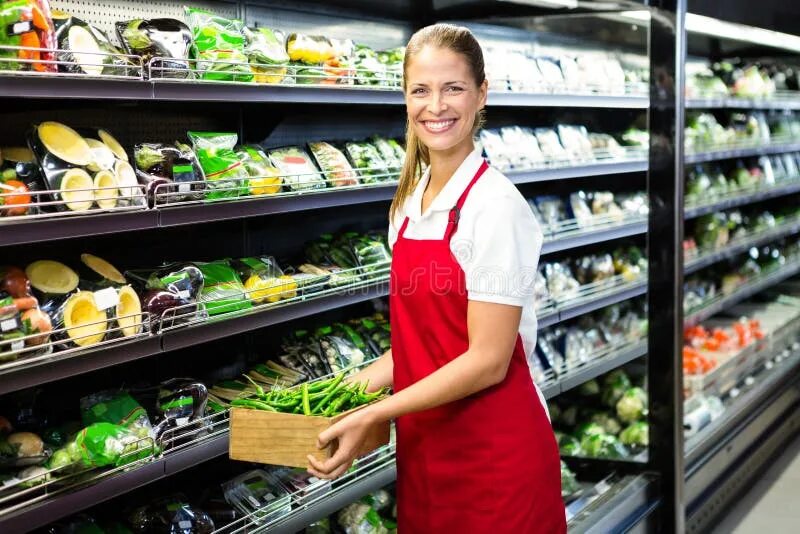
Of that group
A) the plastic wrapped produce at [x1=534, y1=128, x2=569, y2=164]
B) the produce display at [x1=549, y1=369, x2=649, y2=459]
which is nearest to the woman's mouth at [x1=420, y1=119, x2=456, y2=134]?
the plastic wrapped produce at [x1=534, y1=128, x2=569, y2=164]

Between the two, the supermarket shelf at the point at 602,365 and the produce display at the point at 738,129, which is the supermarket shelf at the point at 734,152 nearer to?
the produce display at the point at 738,129

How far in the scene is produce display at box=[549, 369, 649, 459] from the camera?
435 cm

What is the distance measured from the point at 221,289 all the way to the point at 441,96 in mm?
930

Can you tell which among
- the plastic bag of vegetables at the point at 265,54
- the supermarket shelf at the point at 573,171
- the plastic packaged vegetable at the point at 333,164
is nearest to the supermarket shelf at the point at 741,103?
the supermarket shelf at the point at 573,171

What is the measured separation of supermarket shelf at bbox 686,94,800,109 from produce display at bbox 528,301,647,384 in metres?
1.06

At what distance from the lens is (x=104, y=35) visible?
7.64 feet

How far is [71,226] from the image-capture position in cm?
199

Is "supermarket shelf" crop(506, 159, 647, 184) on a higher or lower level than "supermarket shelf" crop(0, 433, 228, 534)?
higher

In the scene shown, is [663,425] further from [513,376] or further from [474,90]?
[474,90]

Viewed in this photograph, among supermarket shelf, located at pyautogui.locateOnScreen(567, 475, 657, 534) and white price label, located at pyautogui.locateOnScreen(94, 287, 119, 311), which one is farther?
supermarket shelf, located at pyautogui.locateOnScreen(567, 475, 657, 534)

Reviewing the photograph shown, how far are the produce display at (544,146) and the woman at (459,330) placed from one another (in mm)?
1667

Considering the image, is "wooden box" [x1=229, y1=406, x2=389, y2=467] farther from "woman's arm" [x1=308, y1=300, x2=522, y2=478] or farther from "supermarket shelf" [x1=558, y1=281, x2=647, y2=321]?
"supermarket shelf" [x1=558, y1=281, x2=647, y2=321]

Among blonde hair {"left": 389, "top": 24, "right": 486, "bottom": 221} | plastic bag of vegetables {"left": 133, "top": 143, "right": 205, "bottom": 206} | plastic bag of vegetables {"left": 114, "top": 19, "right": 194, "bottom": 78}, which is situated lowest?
plastic bag of vegetables {"left": 133, "top": 143, "right": 205, "bottom": 206}

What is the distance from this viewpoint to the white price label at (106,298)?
85.4 inches
